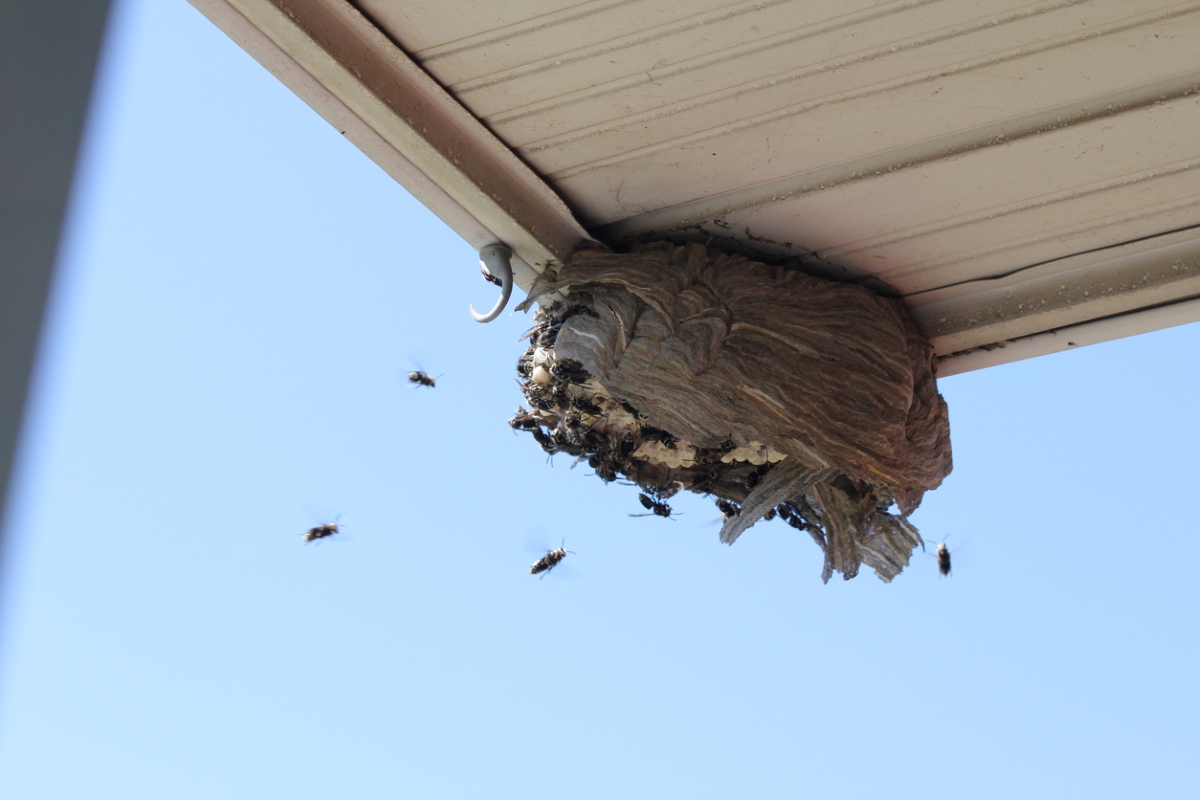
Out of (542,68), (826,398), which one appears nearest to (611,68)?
(542,68)

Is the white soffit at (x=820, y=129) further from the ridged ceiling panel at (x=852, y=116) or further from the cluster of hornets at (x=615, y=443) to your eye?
the cluster of hornets at (x=615, y=443)

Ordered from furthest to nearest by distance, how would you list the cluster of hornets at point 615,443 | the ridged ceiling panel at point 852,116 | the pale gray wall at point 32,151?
the cluster of hornets at point 615,443
the ridged ceiling panel at point 852,116
the pale gray wall at point 32,151

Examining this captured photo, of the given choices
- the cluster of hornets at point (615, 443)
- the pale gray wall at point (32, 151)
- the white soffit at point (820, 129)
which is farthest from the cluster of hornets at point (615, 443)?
the pale gray wall at point (32, 151)

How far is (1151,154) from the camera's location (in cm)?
325

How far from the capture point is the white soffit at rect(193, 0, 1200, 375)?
9.50ft

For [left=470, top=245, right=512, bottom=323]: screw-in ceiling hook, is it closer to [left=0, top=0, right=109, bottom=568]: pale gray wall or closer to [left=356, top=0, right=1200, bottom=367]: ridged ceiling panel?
[left=356, top=0, right=1200, bottom=367]: ridged ceiling panel

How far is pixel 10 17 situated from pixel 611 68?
7.82ft

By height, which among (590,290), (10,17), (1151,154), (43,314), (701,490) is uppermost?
(1151,154)

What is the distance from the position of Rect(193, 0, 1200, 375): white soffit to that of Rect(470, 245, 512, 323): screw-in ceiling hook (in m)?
0.06

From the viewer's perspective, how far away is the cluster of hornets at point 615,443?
3760 millimetres

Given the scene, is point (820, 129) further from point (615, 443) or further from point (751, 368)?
point (615, 443)

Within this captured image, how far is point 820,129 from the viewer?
10.5ft

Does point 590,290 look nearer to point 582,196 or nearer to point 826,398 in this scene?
Answer: point 582,196

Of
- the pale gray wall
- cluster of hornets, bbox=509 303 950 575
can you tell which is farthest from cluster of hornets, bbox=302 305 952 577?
the pale gray wall
